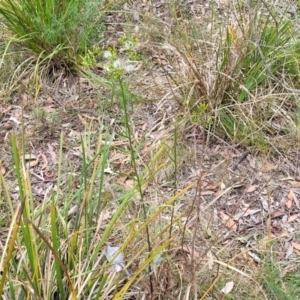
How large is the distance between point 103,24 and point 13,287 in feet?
7.11

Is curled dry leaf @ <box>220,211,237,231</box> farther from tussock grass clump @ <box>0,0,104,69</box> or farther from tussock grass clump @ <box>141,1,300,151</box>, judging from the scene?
tussock grass clump @ <box>0,0,104,69</box>

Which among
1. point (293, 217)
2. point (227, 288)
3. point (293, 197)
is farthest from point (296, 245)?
point (227, 288)

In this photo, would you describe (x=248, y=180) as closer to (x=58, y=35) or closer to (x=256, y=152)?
(x=256, y=152)

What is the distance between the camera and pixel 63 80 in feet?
10.4

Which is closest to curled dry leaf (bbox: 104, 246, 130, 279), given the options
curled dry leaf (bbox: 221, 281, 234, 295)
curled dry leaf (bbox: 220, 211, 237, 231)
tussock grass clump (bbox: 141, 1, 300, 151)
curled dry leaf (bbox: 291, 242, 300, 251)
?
curled dry leaf (bbox: 221, 281, 234, 295)

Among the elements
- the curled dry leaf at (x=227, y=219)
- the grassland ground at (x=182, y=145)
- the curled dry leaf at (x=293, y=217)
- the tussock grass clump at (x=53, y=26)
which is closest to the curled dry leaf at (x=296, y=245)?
the grassland ground at (x=182, y=145)

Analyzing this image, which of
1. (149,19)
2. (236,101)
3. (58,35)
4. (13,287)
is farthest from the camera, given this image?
(149,19)

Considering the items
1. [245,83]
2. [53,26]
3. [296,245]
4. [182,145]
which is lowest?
[296,245]

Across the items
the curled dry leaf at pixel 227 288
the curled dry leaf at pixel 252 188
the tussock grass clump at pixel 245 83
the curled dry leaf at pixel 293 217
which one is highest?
the tussock grass clump at pixel 245 83

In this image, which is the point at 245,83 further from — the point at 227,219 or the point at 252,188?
the point at 227,219

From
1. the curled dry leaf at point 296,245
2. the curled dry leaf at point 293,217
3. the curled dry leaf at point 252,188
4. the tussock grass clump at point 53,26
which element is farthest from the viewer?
the tussock grass clump at point 53,26

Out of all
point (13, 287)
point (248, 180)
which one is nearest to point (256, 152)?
point (248, 180)

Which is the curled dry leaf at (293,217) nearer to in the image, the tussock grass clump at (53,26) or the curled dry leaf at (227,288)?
the curled dry leaf at (227,288)

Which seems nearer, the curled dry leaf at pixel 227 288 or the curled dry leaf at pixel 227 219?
the curled dry leaf at pixel 227 288
